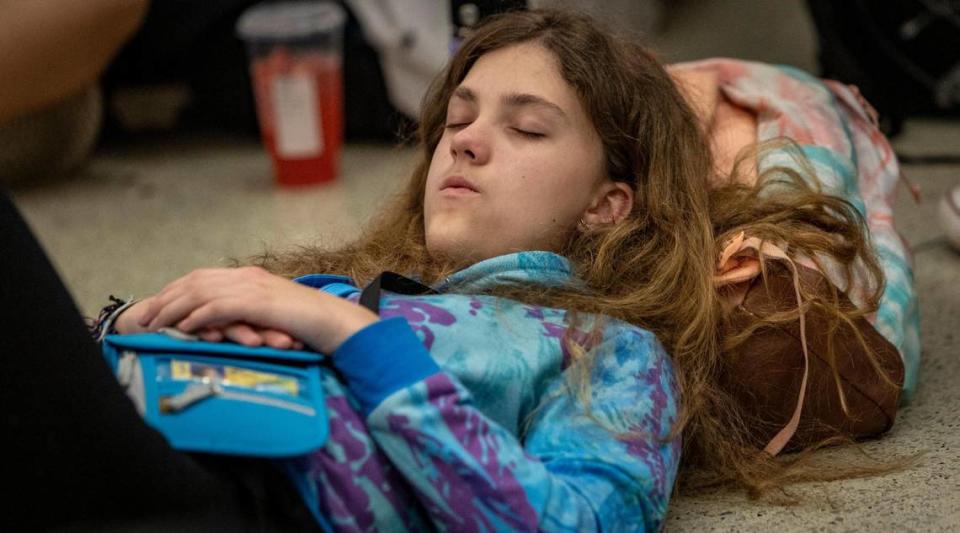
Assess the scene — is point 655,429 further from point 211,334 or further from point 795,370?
point 211,334

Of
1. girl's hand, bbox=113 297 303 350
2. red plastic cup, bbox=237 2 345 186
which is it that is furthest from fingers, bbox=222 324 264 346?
red plastic cup, bbox=237 2 345 186

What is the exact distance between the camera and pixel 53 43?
1861 mm

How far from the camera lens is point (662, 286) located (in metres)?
1.04

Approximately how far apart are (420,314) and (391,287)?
0.08m

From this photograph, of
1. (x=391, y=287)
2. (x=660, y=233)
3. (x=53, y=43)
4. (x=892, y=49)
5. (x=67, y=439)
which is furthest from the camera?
(x=892, y=49)

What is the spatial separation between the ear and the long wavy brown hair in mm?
10

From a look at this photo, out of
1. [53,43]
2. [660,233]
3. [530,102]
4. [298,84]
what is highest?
[530,102]

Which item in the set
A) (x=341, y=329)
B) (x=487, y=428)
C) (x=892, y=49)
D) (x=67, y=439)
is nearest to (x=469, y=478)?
(x=487, y=428)

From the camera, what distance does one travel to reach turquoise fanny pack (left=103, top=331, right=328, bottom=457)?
78 cm

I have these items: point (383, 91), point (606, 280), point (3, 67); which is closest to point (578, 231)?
point (606, 280)

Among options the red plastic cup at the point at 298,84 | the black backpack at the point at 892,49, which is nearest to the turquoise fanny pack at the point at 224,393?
the red plastic cup at the point at 298,84

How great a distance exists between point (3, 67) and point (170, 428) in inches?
48.9

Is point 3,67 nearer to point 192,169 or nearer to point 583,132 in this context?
point 192,169

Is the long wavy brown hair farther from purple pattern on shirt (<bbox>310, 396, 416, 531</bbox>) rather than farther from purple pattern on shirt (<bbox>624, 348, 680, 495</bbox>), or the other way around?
purple pattern on shirt (<bbox>310, 396, 416, 531</bbox>)
